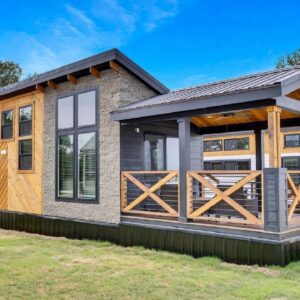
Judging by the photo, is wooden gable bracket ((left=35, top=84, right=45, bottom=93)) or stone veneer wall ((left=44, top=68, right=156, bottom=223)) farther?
wooden gable bracket ((left=35, top=84, right=45, bottom=93))

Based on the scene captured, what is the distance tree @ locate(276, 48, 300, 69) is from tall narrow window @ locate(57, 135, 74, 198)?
103 ft

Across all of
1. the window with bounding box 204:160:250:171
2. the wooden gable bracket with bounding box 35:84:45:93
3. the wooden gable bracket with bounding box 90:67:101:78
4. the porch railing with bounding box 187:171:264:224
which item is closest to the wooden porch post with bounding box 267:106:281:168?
the porch railing with bounding box 187:171:264:224

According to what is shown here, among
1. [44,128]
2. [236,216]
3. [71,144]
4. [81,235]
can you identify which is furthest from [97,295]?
[44,128]

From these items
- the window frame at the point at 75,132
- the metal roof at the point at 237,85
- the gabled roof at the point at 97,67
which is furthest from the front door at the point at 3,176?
the metal roof at the point at 237,85

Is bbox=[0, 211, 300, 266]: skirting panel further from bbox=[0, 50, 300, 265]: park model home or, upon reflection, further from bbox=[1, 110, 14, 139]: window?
bbox=[1, 110, 14, 139]: window

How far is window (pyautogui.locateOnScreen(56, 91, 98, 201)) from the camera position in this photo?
945 cm

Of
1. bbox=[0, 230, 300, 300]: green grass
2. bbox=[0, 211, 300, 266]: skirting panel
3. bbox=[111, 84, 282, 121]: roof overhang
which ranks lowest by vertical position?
bbox=[0, 230, 300, 300]: green grass

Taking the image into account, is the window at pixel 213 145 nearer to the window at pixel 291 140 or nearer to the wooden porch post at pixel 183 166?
the window at pixel 291 140

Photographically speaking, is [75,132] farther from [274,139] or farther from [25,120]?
[274,139]

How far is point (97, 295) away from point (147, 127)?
16.9 feet

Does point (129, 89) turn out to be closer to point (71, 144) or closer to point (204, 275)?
point (71, 144)

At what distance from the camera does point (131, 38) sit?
35.3m

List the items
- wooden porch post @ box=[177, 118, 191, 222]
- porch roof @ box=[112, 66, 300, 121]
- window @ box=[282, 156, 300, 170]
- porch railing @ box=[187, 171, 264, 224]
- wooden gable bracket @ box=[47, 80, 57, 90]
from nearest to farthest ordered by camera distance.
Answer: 1. porch roof @ box=[112, 66, 300, 121]
2. porch railing @ box=[187, 171, 264, 224]
3. wooden porch post @ box=[177, 118, 191, 222]
4. wooden gable bracket @ box=[47, 80, 57, 90]
5. window @ box=[282, 156, 300, 170]

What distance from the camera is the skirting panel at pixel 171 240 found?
251 inches
